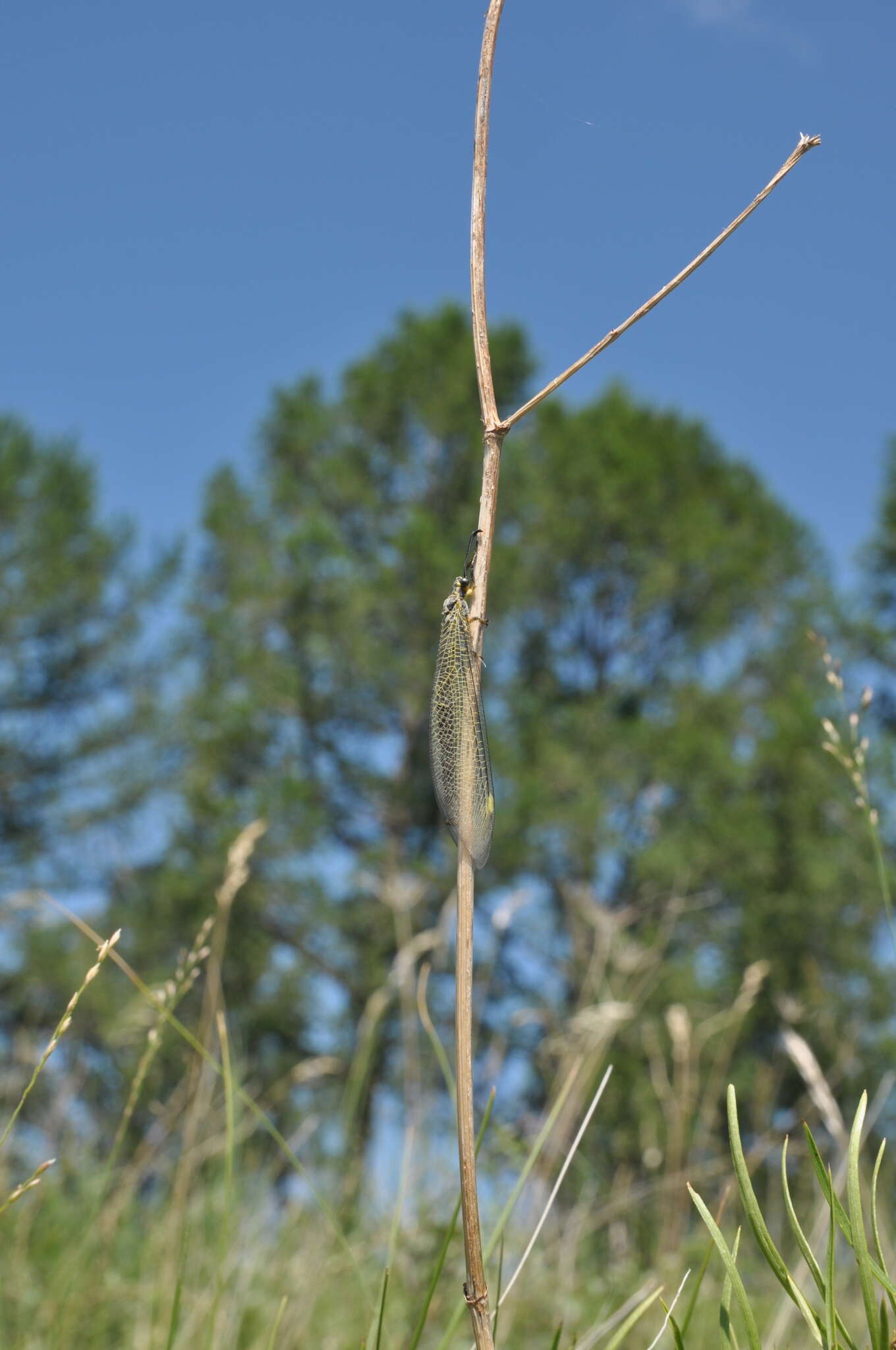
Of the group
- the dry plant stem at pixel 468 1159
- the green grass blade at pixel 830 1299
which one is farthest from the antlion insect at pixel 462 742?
→ the green grass blade at pixel 830 1299

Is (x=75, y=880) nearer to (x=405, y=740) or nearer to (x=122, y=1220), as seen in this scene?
(x=405, y=740)

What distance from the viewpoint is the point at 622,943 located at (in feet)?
31.2

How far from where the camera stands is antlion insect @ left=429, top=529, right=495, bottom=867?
0.63m

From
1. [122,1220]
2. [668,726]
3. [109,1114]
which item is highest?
[668,726]

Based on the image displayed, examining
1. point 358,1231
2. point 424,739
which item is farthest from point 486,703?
point 358,1231

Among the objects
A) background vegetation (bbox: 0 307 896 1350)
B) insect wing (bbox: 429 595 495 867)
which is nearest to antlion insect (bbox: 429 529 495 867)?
insect wing (bbox: 429 595 495 867)

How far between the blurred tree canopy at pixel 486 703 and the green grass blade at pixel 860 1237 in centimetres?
886

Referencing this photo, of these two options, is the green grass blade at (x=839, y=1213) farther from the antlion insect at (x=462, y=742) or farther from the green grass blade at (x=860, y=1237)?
the antlion insect at (x=462, y=742)

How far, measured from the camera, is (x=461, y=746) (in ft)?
2.22

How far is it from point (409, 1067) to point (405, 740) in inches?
441

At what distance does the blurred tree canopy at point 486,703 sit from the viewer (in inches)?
434

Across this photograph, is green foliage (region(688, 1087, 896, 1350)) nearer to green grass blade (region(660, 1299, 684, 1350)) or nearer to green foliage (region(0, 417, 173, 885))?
green grass blade (region(660, 1299, 684, 1350))

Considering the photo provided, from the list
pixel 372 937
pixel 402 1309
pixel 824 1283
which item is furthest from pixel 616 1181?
pixel 372 937

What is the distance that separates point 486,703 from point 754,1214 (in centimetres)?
980
